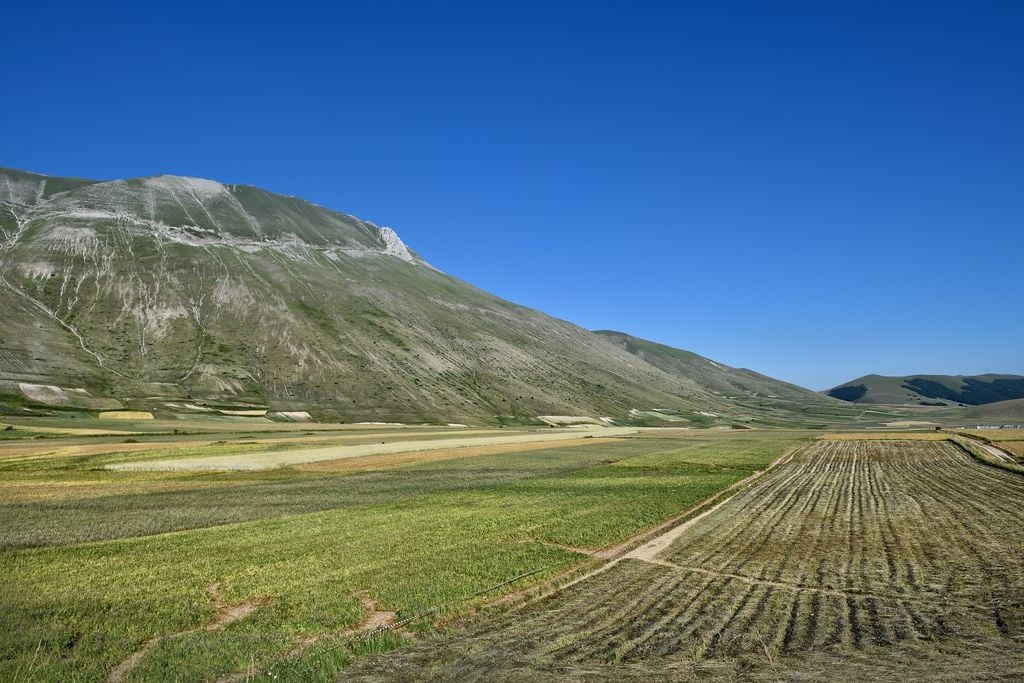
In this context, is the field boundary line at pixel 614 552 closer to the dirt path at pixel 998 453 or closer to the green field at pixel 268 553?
the green field at pixel 268 553

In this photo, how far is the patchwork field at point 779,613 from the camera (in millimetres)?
14281

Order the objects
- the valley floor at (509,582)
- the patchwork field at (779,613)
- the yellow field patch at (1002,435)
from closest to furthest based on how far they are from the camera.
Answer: the patchwork field at (779,613) → the valley floor at (509,582) → the yellow field patch at (1002,435)

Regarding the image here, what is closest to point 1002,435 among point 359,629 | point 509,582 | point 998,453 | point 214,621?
point 998,453

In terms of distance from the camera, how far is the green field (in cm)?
1573

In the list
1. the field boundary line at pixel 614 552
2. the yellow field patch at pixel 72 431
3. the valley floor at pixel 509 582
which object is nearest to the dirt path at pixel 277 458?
the valley floor at pixel 509 582

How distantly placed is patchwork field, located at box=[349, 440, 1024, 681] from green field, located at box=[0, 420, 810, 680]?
84.5 inches

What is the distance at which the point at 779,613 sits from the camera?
704 inches

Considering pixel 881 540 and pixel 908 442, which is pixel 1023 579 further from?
pixel 908 442

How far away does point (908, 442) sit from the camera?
324 ft

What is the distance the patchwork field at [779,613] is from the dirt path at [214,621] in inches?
207

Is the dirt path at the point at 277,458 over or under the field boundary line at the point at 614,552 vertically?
under

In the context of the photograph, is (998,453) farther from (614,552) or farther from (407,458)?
(614,552)

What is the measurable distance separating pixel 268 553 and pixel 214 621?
7.78 m

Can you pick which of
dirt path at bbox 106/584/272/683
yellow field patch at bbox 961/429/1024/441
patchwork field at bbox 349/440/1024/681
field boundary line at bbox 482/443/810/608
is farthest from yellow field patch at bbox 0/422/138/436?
yellow field patch at bbox 961/429/1024/441
